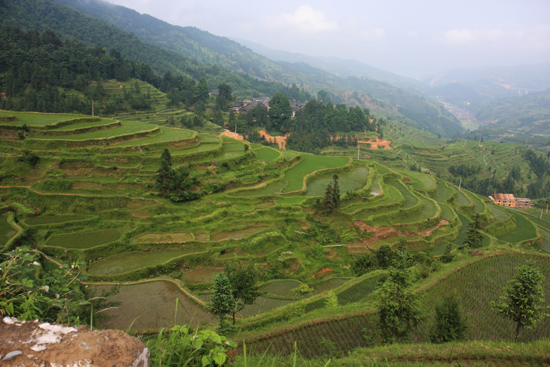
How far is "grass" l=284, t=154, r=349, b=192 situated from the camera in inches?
874

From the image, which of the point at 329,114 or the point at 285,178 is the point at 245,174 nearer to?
the point at 285,178

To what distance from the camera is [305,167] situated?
87.0ft

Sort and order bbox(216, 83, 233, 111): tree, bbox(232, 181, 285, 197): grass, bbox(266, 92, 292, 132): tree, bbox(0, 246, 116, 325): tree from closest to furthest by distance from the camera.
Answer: bbox(0, 246, 116, 325): tree
bbox(232, 181, 285, 197): grass
bbox(266, 92, 292, 132): tree
bbox(216, 83, 233, 111): tree

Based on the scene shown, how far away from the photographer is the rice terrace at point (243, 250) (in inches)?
248

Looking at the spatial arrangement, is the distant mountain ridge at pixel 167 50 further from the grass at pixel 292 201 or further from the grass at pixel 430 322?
the grass at pixel 430 322

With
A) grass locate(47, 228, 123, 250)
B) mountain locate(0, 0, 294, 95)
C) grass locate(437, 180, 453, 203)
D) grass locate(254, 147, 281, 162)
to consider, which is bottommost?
grass locate(47, 228, 123, 250)

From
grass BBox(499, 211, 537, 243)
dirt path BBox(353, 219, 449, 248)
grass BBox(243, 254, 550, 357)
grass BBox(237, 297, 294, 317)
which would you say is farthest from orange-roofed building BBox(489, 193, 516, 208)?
grass BBox(237, 297, 294, 317)

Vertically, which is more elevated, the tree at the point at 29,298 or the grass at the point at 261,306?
the tree at the point at 29,298

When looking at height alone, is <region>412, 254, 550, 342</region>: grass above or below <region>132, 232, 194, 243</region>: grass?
above

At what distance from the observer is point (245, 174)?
2141 cm

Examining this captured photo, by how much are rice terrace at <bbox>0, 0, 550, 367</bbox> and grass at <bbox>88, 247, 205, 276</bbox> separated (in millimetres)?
84

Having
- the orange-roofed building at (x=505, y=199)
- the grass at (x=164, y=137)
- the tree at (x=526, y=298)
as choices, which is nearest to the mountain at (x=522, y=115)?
the orange-roofed building at (x=505, y=199)

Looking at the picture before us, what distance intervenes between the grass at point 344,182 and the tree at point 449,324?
13.4 m

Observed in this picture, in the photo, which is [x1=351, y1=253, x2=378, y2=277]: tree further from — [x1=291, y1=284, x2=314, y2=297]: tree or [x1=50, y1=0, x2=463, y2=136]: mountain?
[x1=50, y1=0, x2=463, y2=136]: mountain
